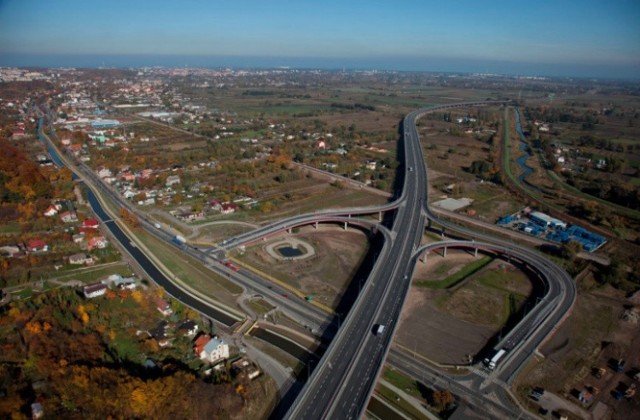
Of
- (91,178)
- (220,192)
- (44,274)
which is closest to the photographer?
(44,274)

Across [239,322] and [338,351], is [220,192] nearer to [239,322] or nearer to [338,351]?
[239,322]

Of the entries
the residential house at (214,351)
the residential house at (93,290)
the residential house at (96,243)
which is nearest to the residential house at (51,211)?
the residential house at (96,243)

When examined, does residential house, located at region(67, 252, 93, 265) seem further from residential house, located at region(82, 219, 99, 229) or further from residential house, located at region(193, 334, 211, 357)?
residential house, located at region(193, 334, 211, 357)

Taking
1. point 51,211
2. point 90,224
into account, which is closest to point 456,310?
point 90,224

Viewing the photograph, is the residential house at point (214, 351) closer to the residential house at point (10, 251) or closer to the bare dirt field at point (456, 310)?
the bare dirt field at point (456, 310)

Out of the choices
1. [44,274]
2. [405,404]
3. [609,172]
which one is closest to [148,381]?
[405,404]

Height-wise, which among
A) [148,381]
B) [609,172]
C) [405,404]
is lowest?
[405,404]

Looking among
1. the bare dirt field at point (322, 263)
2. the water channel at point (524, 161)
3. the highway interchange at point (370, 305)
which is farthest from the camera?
the water channel at point (524, 161)
